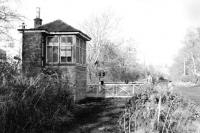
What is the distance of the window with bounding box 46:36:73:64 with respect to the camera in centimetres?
1745

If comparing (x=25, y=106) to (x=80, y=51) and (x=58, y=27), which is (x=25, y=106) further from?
(x=80, y=51)

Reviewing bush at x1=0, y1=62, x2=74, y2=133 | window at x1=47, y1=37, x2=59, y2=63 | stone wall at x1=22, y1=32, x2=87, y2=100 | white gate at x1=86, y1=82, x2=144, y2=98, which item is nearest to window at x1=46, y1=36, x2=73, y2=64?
window at x1=47, y1=37, x2=59, y2=63

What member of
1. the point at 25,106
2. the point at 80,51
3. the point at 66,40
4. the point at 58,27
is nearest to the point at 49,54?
the point at 66,40

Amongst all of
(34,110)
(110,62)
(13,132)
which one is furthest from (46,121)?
(110,62)

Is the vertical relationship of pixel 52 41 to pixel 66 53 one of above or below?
above

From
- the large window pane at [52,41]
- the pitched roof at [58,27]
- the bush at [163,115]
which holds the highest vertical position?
the pitched roof at [58,27]

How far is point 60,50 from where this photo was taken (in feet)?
57.4

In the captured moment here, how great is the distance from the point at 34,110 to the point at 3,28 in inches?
466

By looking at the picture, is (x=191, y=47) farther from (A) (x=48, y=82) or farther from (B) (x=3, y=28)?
(A) (x=48, y=82)

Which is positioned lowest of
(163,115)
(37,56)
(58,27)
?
(163,115)

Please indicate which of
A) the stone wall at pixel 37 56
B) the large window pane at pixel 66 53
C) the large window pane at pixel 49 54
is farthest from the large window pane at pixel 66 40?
the stone wall at pixel 37 56

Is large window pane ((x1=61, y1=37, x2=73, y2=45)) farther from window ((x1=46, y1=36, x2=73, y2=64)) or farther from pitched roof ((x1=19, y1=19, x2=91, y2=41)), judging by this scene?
pitched roof ((x1=19, y1=19, x2=91, y2=41))

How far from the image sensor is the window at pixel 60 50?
17453mm

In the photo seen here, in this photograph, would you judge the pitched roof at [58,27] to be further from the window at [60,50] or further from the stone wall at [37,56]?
the stone wall at [37,56]
